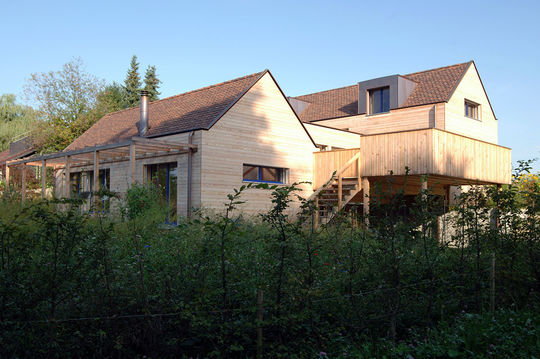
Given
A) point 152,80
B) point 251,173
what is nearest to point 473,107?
point 251,173

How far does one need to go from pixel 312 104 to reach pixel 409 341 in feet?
82.7

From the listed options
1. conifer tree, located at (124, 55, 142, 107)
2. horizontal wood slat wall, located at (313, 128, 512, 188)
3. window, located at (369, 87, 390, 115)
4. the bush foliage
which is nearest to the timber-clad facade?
horizontal wood slat wall, located at (313, 128, 512, 188)

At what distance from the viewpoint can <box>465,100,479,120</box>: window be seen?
25009 mm

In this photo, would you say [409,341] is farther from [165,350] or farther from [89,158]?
[89,158]

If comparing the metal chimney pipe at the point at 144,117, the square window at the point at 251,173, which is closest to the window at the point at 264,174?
the square window at the point at 251,173

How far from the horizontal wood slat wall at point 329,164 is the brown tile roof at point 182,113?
3728 millimetres

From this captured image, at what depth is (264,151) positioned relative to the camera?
1767 centimetres

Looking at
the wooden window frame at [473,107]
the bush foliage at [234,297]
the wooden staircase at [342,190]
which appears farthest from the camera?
the wooden window frame at [473,107]

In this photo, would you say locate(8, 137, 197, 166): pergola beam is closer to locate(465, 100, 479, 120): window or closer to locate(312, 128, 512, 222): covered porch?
locate(312, 128, 512, 222): covered porch

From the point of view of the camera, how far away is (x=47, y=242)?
4496 millimetres

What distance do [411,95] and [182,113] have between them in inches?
462

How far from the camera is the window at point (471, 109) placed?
2501cm

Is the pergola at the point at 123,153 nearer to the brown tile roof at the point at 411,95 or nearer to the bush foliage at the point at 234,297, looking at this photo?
the bush foliage at the point at 234,297

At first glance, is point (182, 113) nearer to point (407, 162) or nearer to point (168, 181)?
point (168, 181)
